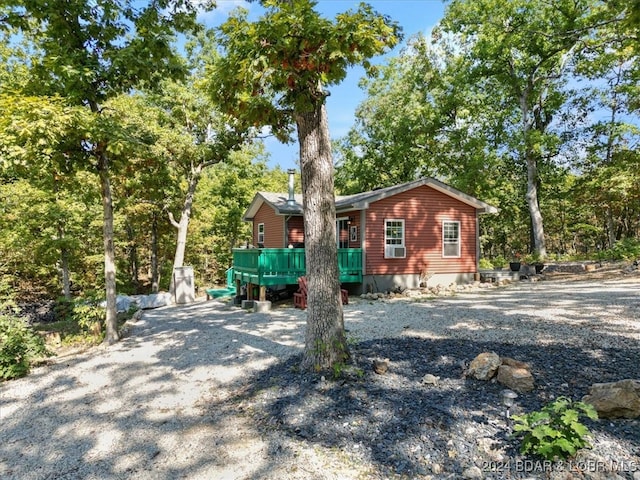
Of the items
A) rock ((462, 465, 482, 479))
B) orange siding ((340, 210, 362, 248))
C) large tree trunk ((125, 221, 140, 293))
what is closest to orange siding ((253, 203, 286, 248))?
orange siding ((340, 210, 362, 248))

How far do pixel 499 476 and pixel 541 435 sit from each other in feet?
1.13

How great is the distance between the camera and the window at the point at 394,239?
12445 millimetres

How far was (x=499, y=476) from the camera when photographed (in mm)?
2256

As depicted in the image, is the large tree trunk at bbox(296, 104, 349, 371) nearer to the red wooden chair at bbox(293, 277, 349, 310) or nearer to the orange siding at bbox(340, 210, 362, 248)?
the red wooden chair at bbox(293, 277, 349, 310)

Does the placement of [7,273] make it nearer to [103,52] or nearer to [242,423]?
[103,52]

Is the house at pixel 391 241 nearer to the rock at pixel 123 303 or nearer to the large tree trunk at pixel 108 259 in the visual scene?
the rock at pixel 123 303

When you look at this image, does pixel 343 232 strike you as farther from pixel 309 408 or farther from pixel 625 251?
pixel 625 251

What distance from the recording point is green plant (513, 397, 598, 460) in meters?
2.21

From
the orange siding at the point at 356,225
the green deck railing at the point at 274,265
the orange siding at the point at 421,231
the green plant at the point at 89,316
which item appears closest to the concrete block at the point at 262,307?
the green deck railing at the point at 274,265

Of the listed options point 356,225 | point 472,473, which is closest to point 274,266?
point 356,225

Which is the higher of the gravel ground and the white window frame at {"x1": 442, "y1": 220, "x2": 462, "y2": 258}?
the white window frame at {"x1": 442, "y1": 220, "x2": 462, "y2": 258}

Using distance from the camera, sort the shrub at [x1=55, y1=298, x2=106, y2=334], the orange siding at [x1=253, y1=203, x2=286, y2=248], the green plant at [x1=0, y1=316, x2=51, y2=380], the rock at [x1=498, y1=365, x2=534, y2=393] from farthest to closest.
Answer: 1. the orange siding at [x1=253, y1=203, x2=286, y2=248]
2. the shrub at [x1=55, y1=298, x2=106, y2=334]
3. the green plant at [x1=0, y1=316, x2=51, y2=380]
4. the rock at [x1=498, y1=365, x2=534, y2=393]

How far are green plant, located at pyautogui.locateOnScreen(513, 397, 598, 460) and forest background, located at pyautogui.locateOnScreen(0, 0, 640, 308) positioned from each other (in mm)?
7181

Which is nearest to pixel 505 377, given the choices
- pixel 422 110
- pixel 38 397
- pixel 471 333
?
pixel 471 333
